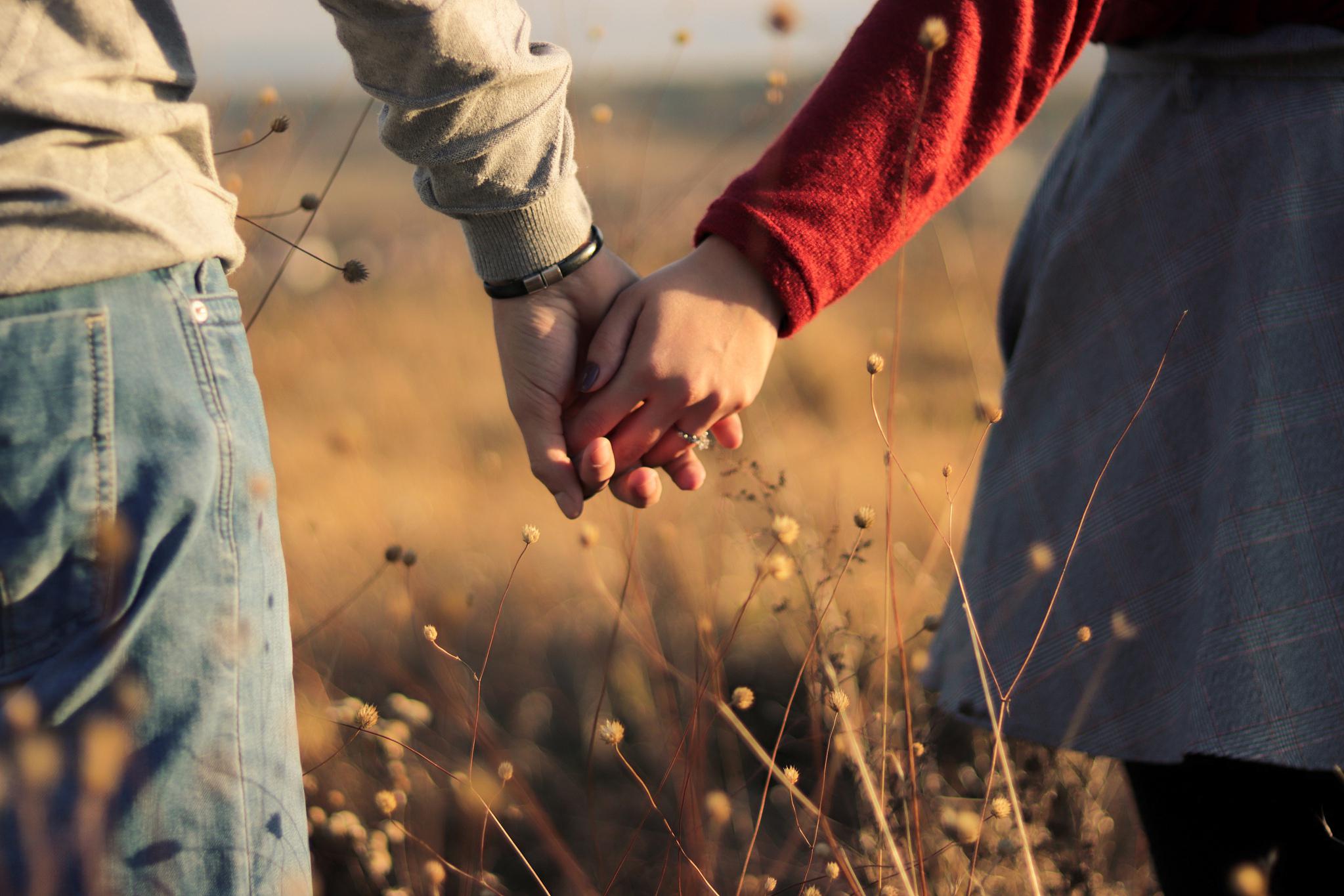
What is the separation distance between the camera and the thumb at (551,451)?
1.33 meters

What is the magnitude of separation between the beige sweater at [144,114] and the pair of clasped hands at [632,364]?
0.28 metres

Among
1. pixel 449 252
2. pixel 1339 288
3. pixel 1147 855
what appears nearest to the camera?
pixel 1339 288

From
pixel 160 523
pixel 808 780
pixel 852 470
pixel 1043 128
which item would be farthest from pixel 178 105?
pixel 1043 128

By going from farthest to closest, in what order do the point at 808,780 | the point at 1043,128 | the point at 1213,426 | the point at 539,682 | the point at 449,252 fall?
1. the point at 1043,128
2. the point at 449,252
3. the point at 539,682
4. the point at 808,780
5. the point at 1213,426

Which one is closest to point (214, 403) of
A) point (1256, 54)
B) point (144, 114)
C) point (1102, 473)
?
point (144, 114)

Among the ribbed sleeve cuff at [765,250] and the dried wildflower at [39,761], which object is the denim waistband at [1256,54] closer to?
the ribbed sleeve cuff at [765,250]

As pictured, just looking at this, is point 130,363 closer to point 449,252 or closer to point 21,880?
point 21,880

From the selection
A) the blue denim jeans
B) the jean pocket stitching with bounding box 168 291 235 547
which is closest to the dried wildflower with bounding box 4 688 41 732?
the blue denim jeans

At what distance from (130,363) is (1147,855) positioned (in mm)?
2222

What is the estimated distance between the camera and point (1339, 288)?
1.07 meters

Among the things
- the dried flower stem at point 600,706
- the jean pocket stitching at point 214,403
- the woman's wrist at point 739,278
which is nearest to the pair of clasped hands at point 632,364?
the woman's wrist at point 739,278

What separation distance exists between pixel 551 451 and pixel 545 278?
23cm

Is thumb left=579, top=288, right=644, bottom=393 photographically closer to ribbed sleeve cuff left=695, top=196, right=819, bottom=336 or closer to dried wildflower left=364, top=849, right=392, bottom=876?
ribbed sleeve cuff left=695, top=196, right=819, bottom=336

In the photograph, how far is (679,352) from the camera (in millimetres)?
1205
